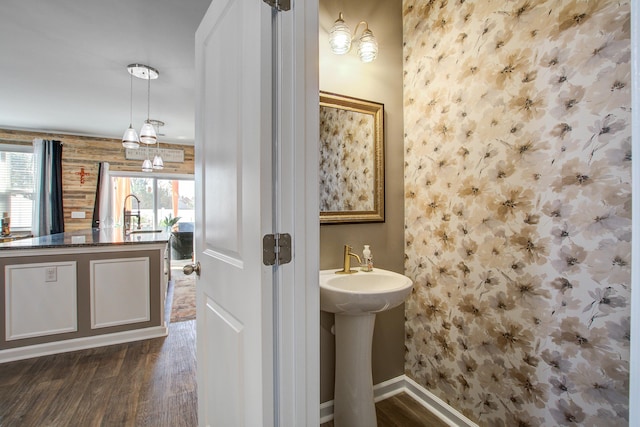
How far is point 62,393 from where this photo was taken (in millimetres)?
1978

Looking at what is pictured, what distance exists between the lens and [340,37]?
161cm

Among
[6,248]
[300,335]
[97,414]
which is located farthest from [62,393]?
[300,335]

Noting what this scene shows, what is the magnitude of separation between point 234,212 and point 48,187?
5796mm

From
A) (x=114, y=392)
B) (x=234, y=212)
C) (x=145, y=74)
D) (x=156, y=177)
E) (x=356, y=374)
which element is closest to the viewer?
(x=234, y=212)

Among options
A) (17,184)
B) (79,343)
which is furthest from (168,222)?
(79,343)

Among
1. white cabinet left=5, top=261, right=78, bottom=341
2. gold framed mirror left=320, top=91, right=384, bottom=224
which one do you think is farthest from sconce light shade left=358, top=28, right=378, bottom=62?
white cabinet left=5, top=261, right=78, bottom=341

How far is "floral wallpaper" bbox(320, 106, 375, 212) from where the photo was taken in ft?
5.69

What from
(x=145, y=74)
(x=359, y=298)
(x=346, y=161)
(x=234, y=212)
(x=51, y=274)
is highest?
(x=145, y=74)

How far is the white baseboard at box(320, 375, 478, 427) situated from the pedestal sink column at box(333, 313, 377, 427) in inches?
7.0

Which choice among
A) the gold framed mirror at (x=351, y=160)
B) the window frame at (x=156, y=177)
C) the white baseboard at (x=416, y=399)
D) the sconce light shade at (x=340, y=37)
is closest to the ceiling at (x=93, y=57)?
the sconce light shade at (x=340, y=37)

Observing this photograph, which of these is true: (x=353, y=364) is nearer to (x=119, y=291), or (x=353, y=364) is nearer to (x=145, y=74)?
(x=119, y=291)

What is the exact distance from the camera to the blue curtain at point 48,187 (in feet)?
16.2

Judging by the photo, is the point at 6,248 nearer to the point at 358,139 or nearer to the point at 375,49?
the point at 358,139

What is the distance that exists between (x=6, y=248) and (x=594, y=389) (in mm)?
3700
